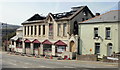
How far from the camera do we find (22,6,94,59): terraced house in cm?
3850

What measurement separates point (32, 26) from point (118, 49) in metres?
25.1

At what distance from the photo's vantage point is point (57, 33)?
41.6 meters

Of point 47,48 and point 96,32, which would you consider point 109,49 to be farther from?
point 47,48

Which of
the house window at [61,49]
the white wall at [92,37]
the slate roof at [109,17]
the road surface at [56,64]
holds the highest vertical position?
the slate roof at [109,17]

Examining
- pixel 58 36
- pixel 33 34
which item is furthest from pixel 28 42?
pixel 58 36

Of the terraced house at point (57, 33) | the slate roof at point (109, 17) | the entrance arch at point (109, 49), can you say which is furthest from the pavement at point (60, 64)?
the slate roof at point (109, 17)

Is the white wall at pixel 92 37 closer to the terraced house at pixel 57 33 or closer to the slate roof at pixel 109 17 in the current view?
the slate roof at pixel 109 17

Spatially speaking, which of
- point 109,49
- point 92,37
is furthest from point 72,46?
point 109,49

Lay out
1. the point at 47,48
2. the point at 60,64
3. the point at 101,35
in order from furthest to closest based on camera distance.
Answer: the point at 47,48, the point at 101,35, the point at 60,64

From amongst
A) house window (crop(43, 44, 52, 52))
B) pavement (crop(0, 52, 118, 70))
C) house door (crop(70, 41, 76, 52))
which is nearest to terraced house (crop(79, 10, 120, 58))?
house door (crop(70, 41, 76, 52))

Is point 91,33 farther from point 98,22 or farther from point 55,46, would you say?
point 55,46

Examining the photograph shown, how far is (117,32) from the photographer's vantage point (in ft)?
103

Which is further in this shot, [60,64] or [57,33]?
[57,33]

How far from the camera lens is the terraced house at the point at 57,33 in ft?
126
